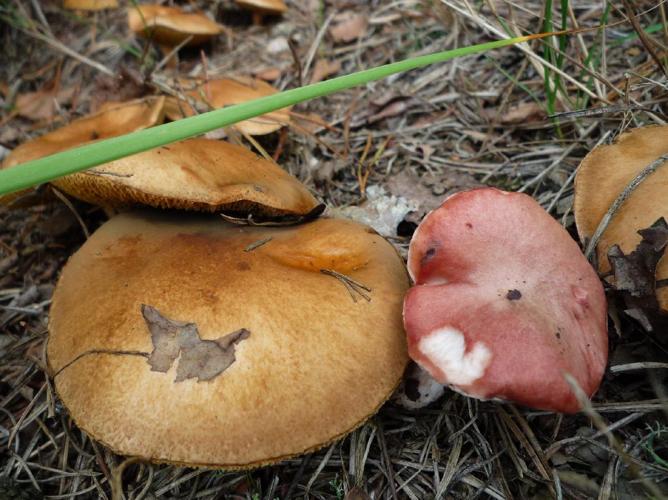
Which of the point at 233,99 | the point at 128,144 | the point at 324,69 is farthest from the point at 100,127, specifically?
the point at 324,69

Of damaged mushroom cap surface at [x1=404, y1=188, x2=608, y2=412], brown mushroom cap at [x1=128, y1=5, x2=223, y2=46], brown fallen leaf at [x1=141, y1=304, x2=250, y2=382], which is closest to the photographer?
damaged mushroom cap surface at [x1=404, y1=188, x2=608, y2=412]

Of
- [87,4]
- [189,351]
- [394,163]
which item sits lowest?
[394,163]

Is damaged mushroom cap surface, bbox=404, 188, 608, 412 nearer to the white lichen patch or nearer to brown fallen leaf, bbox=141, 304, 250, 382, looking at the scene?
the white lichen patch

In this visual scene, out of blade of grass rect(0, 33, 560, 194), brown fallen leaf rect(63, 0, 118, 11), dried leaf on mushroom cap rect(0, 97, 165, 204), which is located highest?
blade of grass rect(0, 33, 560, 194)

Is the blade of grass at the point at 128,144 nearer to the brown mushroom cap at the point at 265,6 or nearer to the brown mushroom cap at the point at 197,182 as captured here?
the brown mushroom cap at the point at 197,182

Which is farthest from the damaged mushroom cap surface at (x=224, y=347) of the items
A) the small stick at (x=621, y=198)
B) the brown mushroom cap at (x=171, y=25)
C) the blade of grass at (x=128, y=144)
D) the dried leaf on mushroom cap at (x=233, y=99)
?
the brown mushroom cap at (x=171, y=25)

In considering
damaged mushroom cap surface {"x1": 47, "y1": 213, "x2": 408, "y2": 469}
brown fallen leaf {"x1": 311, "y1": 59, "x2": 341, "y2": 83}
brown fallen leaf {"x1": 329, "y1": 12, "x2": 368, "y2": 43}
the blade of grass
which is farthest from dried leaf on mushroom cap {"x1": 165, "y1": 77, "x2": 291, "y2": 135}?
the blade of grass

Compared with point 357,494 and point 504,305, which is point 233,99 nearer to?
point 504,305
